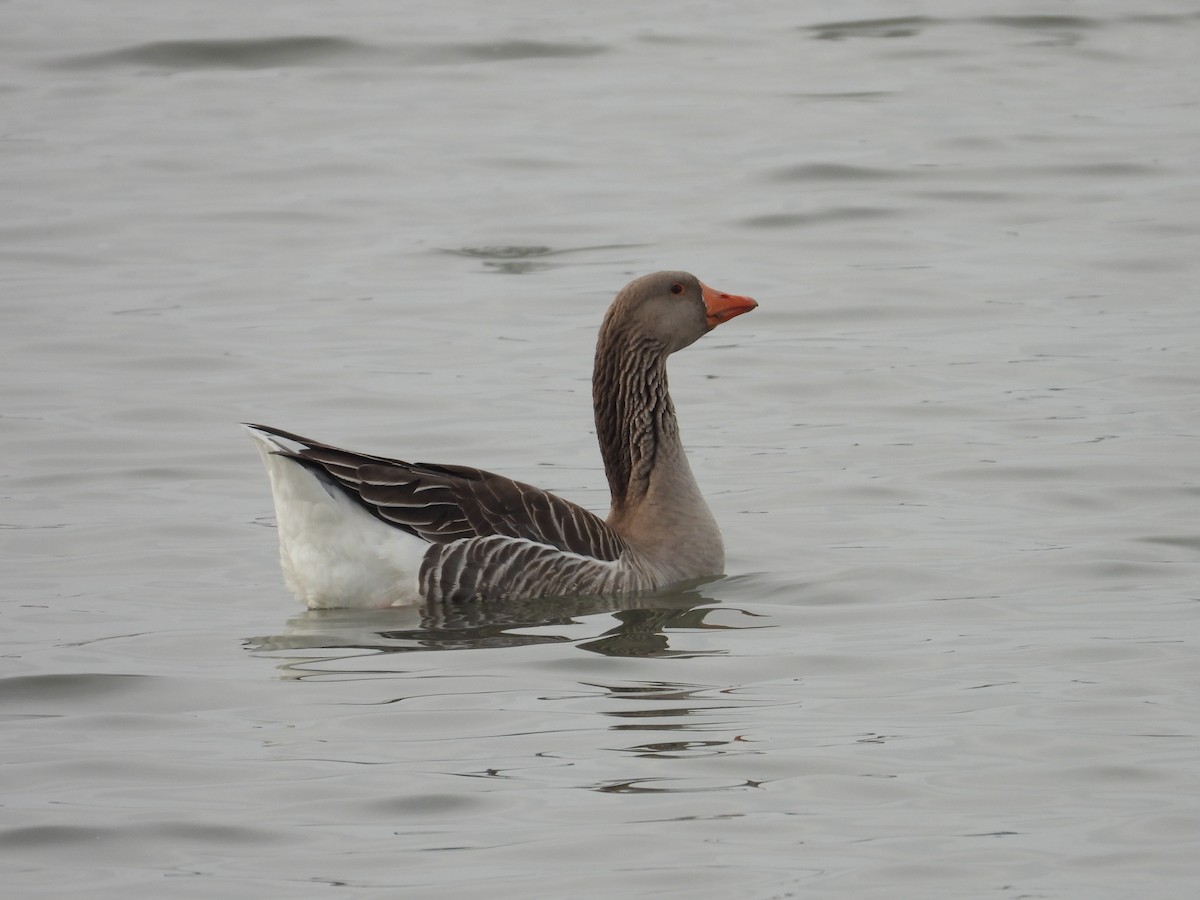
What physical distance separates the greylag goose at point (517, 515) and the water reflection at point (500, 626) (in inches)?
3.0

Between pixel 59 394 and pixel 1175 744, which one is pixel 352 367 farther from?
pixel 1175 744

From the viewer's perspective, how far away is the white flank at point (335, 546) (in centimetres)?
935

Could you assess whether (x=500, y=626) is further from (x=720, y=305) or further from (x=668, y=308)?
(x=720, y=305)

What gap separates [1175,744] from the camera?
7535mm

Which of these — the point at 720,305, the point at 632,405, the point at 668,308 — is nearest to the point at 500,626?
the point at 632,405

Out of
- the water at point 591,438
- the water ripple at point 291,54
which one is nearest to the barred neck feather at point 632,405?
the water at point 591,438

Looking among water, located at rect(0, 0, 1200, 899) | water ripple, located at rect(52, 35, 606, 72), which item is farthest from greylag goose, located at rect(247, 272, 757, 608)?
water ripple, located at rect(52, 35, 606, 72)

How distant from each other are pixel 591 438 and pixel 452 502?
3853 millimetres

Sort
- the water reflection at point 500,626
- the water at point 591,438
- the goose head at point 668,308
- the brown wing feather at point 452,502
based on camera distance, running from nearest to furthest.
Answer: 1. the water at point 591,438
2. the water reflection at point 500,626
3. the brown wing feather at point 452,502
4. the goose head at point 668,308

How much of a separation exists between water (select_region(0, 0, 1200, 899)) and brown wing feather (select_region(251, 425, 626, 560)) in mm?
389

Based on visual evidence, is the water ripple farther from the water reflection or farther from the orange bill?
the water reflection

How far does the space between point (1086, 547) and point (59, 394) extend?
749 cm

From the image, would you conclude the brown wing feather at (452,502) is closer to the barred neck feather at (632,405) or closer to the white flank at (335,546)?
the white flank at (335,546)

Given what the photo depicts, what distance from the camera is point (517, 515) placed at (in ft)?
31.8
